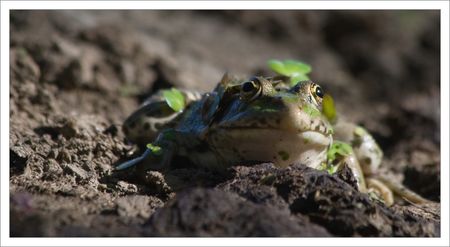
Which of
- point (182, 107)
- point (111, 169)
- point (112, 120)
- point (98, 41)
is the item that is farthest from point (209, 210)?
point (98, 41)

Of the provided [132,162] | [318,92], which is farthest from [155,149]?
[318,92]

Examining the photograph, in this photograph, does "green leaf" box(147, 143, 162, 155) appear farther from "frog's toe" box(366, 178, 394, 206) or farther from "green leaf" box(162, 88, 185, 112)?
"frog's toe" box(366, 178, 394, 206)

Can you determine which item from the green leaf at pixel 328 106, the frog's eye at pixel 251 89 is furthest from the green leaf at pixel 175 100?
the green leaf at pixel 328 106

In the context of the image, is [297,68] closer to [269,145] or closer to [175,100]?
[175,100]

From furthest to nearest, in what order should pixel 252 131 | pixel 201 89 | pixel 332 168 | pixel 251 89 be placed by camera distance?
pixel 201 89 → pixel 332 168 → pixel 251 89 → pixel 252 131

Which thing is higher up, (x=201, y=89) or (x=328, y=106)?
(x=201, y=89)

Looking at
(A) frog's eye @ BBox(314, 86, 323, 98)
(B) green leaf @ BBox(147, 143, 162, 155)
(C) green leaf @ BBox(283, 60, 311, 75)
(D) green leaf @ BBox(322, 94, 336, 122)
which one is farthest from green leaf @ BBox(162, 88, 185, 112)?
(A) frog's eye @ BBox(314, 86, 323, 98)

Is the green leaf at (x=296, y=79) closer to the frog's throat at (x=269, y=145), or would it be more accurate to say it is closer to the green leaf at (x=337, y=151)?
the green leaf at (x=337, y=151)
